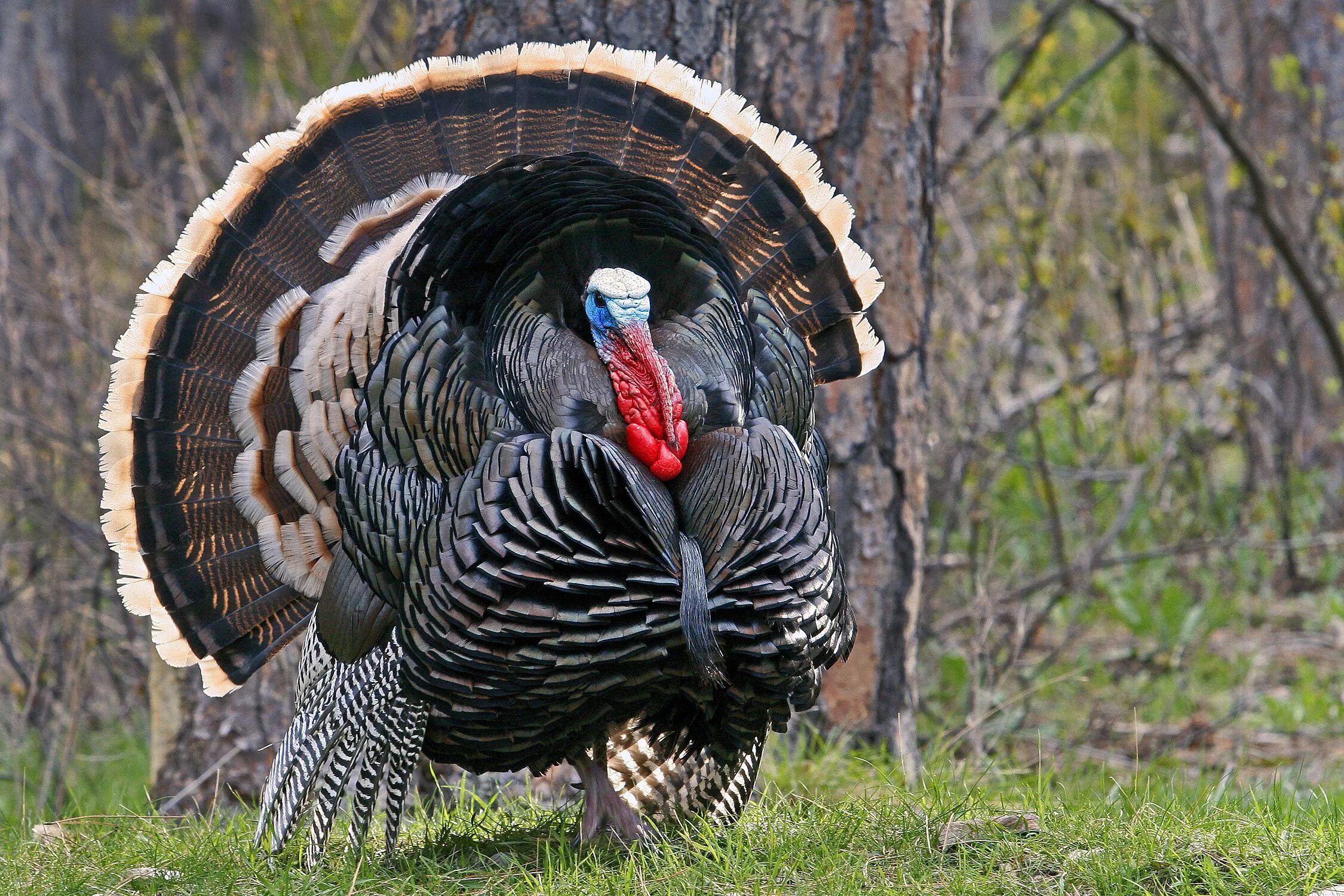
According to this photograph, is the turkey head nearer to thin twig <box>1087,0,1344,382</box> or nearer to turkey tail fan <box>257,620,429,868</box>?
turkey tail fan <box>257,620,429,868</box>

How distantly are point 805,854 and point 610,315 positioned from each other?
1.28m

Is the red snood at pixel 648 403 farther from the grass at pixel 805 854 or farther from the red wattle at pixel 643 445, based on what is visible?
the grass at pixel 805 854

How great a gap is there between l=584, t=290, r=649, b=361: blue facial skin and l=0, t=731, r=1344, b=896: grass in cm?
115

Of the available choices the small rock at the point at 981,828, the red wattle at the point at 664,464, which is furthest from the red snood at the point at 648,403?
the small rock at the point at 981,828

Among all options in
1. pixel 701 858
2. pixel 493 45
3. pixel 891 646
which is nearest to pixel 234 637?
pixel 701 858

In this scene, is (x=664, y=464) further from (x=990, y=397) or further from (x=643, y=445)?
(x=990, y=397)

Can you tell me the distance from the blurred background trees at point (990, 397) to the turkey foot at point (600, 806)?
5.24ft

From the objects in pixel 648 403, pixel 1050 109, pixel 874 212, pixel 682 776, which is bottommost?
pixel 682 776

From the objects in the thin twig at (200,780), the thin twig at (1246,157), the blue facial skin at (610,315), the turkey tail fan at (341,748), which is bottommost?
the thin twig at (200,780)

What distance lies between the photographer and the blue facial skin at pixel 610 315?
125 inches

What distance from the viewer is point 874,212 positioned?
15.7 feet

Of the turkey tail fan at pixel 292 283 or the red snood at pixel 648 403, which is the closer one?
the red snood at pixel 648 403

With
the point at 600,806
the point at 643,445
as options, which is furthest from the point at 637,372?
the point at 600,806

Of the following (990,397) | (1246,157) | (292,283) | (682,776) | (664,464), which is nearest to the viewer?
(664,464)
